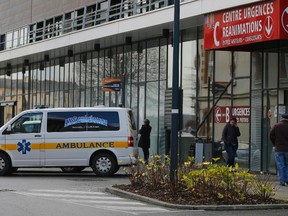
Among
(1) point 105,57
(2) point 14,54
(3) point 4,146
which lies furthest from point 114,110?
(2) point 14,54

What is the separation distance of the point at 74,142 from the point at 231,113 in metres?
5.86

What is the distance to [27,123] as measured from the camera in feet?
63.0

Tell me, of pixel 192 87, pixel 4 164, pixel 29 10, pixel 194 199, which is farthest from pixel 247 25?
pixel 29 10

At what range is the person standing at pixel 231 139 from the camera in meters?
19.6

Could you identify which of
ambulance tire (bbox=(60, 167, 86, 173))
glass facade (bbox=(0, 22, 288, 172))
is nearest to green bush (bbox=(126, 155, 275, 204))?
glass facade (bbox=(0, 22, 288, 172))

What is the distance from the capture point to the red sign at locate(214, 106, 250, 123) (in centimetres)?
2106

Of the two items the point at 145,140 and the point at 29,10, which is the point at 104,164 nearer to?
the point at 145,140

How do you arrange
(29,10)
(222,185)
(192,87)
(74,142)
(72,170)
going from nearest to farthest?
1. (222,185)
2. (74,142)
3. (72,170)
4. (192,87)
5. (29,10)

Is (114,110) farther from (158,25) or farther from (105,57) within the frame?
(105,57)

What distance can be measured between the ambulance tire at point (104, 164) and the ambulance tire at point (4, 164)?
251 centimetres

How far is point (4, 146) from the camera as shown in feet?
62.2

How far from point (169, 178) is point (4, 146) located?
24.2 ft

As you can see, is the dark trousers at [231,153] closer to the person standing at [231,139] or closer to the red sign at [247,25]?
the person standing at [231,139]

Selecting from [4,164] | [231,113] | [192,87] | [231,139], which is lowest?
[4,164]
